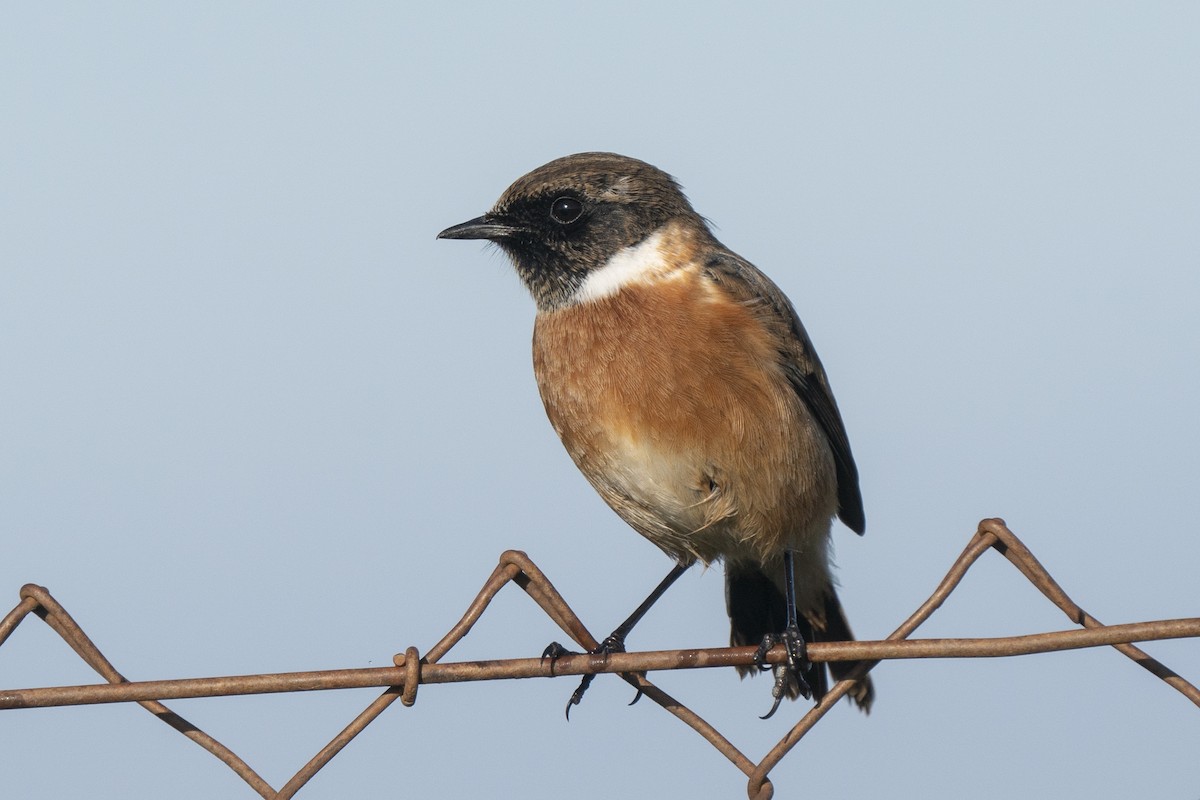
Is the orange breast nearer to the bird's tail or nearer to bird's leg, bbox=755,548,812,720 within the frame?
bird's leg, bbox=755,548,812,720

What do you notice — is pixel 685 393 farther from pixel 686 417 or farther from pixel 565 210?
pixel 565 210

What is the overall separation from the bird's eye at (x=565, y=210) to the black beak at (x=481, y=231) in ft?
0.47

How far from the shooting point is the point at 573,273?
188 inches

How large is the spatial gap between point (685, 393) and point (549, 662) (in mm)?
1617

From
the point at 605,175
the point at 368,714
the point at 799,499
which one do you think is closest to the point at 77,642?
the point at 368,714

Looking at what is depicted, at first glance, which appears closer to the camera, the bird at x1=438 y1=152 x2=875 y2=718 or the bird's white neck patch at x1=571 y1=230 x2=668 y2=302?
the bird at x1=438 y1=152 x2=875 y2=718

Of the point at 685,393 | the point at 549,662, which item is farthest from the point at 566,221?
the point at 549,662

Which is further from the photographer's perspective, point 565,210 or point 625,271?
point 565,210

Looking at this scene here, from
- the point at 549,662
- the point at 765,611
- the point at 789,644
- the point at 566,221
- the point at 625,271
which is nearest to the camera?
the point at 549,662

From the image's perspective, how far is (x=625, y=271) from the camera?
469 cm

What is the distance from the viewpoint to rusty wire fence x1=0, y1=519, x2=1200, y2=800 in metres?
2.56

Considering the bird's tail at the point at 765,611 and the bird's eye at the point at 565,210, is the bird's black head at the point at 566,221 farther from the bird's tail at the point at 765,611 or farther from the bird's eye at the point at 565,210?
the bird's tail at the point at 765,611

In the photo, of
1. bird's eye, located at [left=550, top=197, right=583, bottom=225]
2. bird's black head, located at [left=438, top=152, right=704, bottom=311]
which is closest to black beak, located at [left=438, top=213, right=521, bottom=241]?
bird's black head, located at [left=438, top=152, right=704, bottom=311]

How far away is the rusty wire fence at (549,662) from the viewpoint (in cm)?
256
